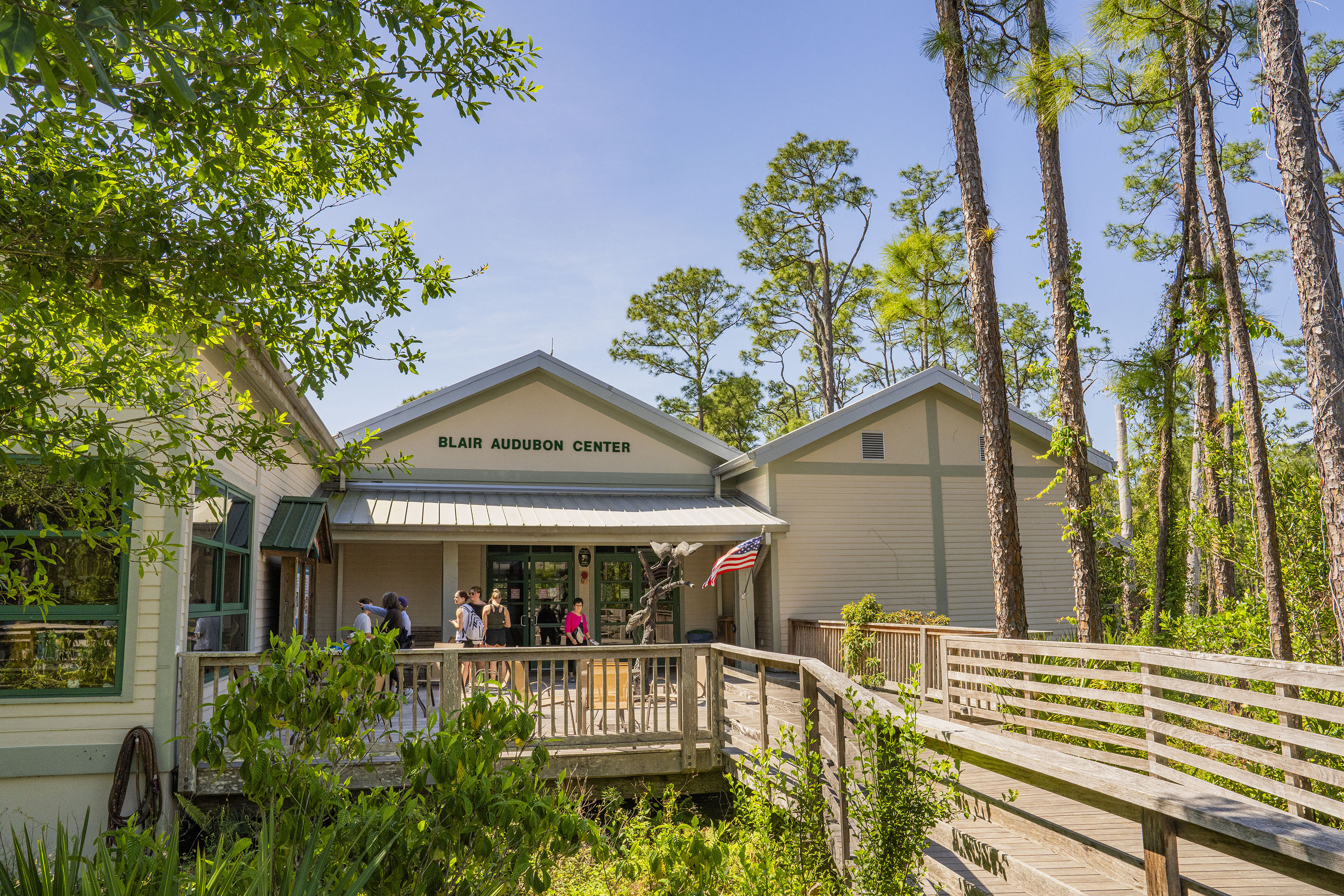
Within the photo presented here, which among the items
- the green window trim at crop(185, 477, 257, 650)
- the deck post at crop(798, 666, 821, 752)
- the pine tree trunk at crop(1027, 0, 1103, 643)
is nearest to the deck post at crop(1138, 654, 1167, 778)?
the deck post at crop(798, 666, 821, 752)

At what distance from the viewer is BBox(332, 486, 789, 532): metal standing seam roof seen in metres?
14.2

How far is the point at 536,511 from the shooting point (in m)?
15.3

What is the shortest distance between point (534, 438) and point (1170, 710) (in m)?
12.6

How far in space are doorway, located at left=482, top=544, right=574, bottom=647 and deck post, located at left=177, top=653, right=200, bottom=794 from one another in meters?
9.00

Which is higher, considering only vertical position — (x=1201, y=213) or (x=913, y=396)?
(x=1201, y=213)

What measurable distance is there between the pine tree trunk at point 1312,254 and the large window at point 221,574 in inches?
336

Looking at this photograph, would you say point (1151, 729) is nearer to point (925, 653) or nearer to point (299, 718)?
point (925, 653)

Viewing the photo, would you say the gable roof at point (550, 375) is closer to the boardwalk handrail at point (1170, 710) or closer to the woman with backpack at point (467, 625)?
the woman with backpack at point (467, 625)

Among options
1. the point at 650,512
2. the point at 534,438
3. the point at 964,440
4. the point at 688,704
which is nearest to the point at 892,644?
the point at 650,512

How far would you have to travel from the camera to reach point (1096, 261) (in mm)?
27359

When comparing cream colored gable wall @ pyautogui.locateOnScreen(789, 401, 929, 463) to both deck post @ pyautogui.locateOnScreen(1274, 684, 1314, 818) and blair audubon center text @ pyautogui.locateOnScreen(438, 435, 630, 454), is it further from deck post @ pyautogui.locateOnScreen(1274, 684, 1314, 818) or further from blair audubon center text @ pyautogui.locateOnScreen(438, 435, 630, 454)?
deck post @ pyautogui.locateOnScreen(1274, 684, 1314, 818)

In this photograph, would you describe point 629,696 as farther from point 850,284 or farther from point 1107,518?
point 850,284

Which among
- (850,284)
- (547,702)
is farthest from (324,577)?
(850,284)

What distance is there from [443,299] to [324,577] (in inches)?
475
